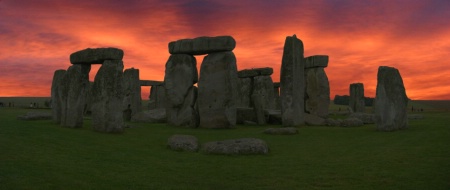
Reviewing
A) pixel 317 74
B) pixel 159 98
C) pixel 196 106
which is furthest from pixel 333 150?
pixel 159 98

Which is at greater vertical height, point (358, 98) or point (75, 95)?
point (358, 98)

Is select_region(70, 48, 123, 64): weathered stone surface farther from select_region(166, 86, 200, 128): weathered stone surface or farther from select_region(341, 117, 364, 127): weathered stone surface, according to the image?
select_region(341, 117, 364, 127): weathered stone surface

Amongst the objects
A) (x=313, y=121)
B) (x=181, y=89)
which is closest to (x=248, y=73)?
(x=181, y=89)

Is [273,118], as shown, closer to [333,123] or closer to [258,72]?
[333,123]

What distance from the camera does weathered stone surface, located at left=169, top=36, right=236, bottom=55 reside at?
64.0 feet

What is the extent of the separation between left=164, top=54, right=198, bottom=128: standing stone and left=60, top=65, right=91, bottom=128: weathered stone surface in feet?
16.8

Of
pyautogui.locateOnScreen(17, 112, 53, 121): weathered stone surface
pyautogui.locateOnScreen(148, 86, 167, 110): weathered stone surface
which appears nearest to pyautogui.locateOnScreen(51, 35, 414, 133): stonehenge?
pyautogui.locateOnScreen(17, 112, 53, 121): weathered stone surface

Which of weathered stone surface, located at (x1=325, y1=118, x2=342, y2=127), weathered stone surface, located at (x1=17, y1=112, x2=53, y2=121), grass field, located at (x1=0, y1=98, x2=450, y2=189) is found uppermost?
weathered stone surface, located at (x1=17, y1=112, x2=53, y2=121)

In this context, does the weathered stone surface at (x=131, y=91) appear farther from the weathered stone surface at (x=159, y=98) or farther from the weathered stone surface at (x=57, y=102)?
the weathered stone surface at (x=159, y=98)

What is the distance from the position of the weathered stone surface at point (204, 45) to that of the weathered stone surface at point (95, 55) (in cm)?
515

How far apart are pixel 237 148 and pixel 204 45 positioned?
9.68 m

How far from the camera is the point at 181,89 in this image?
69.7ft

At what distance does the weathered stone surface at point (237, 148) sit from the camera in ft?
36.3

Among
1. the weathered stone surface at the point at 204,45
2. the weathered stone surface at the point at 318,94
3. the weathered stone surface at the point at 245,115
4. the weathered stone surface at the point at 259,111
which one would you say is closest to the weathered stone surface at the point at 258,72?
the weathered stone surface at the point at 318,94
